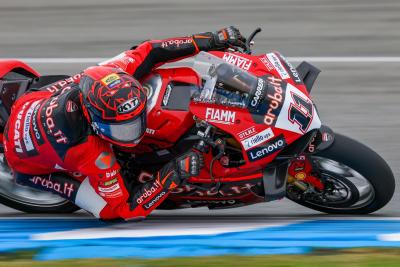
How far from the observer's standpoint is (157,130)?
19.1ft

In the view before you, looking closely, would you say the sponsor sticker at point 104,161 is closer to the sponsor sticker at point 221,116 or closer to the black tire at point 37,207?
the sponsor sticker at point 221,116

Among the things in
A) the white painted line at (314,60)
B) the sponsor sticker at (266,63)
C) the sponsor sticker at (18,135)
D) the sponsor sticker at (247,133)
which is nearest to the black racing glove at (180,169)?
the sponsor sticker at (247,133)

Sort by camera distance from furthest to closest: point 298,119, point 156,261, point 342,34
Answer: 1. point 342,34
2. point 298,119
3. point 156,261

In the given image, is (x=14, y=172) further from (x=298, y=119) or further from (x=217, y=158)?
(x=298, y=119)

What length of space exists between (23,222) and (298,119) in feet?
6.68

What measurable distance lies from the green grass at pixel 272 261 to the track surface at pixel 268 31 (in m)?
2.96

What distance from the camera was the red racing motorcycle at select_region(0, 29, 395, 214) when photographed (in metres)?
5.64

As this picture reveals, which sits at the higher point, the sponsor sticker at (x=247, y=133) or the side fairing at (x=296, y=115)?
the side fairing at (x=296, y=115)

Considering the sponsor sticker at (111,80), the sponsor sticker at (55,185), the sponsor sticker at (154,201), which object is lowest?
the sponsor sticker at (55,185)

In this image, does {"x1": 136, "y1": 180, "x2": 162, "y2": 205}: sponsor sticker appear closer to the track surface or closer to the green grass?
the green grass

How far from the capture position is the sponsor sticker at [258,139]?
18.5 feet

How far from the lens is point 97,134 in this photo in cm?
566

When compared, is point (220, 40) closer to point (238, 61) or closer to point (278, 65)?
point (238, 61)

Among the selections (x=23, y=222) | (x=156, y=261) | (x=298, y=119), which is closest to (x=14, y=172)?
(x=23, y=222)
